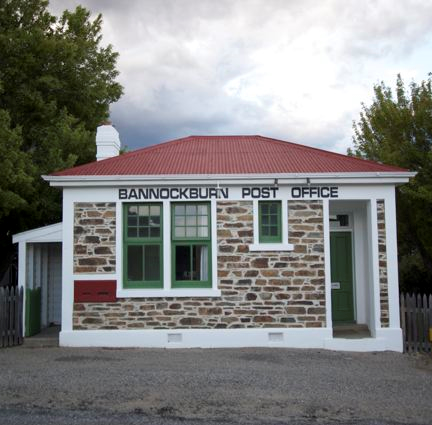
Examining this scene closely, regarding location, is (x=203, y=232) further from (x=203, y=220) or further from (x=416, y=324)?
(x=416, y=324)

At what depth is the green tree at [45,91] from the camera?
15336 millimetres

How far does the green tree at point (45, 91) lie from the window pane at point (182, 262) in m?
5.09

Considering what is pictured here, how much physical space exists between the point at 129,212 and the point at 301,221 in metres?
3.47

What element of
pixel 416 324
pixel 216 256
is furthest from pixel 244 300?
pixel 416 324

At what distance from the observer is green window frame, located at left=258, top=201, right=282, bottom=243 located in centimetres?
1138

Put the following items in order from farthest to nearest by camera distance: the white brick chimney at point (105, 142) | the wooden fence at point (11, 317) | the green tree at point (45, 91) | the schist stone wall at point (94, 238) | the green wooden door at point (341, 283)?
the green tree at point (45, 91) < the white brick chimney at point (105, 142) < the green wooden door at point (341, 283) < the wooden fence at point (11, 317) < the schist stone wall at point (94, 238)

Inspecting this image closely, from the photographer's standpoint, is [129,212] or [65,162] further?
[65,162]

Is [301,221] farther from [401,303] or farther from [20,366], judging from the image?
[20,366]

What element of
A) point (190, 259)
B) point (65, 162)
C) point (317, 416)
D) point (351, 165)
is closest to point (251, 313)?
point (190, 259)

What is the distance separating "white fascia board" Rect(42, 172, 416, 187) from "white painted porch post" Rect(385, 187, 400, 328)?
1.45 feet

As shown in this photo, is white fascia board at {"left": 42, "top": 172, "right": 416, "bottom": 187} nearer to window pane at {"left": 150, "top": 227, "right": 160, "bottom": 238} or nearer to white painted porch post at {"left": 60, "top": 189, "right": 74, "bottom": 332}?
white painted porch post at {"left": 60, "top": 189, "right": 74, "bottom": 332}

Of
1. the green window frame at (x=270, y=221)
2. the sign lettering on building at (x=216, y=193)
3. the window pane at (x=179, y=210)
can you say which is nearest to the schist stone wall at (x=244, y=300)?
the green window frame at (x=270, y=221)

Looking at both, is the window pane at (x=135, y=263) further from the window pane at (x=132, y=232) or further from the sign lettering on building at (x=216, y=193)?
the sign lettering on building at (x=216, y=193)

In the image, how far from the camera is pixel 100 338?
11.2 metres
